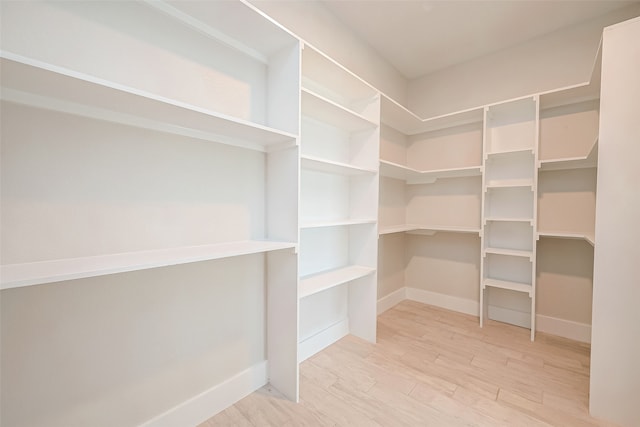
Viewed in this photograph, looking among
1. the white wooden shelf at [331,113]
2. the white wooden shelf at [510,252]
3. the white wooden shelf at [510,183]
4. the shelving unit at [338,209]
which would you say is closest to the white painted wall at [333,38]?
the shelving unit at [338,209]

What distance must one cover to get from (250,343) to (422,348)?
4.53ft

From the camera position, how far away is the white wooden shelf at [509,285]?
2.24 m

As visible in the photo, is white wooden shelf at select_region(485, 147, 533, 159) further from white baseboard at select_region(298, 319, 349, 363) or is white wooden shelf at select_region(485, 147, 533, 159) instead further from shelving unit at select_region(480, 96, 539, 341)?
white baseboard at select_region(298, 319, 349, 363)

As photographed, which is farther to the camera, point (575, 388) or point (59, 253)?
point (575, 388)

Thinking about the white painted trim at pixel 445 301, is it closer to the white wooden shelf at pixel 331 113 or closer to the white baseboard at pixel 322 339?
the white baseboard at pixel 322 339

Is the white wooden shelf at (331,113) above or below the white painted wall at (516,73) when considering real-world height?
below

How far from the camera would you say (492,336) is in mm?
2260

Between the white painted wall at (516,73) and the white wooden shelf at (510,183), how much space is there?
85 centimetres

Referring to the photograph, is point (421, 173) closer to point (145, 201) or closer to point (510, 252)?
point (510, 252)

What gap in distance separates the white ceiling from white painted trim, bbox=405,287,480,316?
2635mm

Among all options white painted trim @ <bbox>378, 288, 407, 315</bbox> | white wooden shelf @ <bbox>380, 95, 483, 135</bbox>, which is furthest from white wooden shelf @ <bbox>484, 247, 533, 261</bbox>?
white wooden shelf @ <bbox>380, 95, 483, 135</bbox>

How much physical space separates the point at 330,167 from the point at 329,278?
2.69ft

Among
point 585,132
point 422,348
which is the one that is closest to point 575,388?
point 422,348

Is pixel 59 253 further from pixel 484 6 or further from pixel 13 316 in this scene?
pixel 484 6
